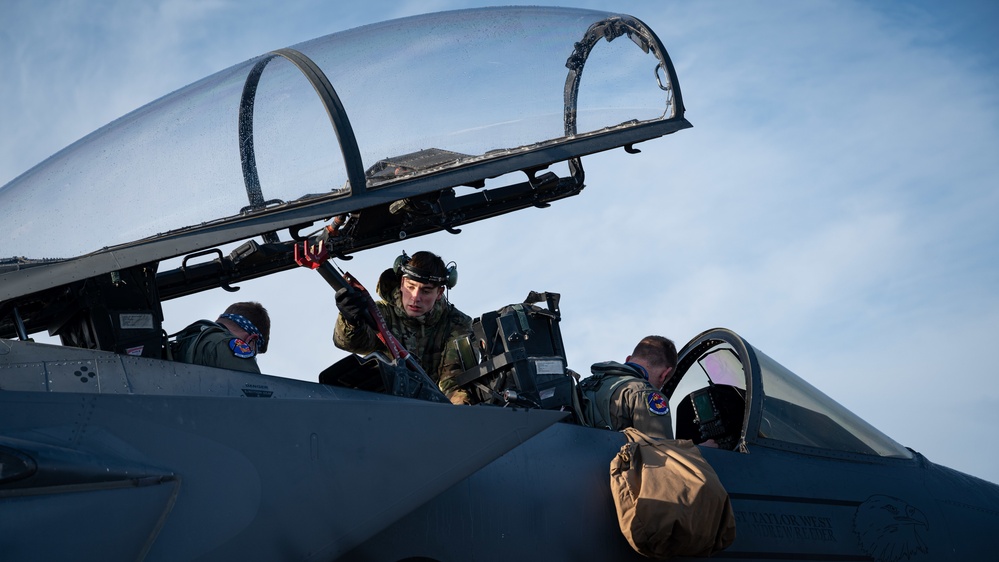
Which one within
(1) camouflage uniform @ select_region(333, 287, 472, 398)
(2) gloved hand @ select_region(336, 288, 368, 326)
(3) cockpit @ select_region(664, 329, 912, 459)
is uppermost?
(2) gloved hand @ select_region(336, 288, 368, 326)

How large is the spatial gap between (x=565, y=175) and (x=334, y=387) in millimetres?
1891

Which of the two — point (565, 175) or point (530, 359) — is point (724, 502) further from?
point (565, 175)

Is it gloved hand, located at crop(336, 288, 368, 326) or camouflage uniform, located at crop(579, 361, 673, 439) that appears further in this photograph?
camouflage uniform, located at crop(579, 361, 673, 439)

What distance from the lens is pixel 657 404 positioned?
488 cm

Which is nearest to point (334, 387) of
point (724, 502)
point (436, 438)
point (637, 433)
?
point (436, 438)

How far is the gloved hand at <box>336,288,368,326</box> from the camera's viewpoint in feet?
14.8

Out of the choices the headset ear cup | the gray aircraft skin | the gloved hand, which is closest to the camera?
the gray aircraft skin

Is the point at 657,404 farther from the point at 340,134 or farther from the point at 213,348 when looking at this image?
the point at 213,348

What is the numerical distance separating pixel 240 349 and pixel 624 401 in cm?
188

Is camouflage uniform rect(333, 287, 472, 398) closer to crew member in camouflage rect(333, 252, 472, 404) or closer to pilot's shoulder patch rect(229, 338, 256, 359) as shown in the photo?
crew member in camouflage rect(333, 252, 472, 404)

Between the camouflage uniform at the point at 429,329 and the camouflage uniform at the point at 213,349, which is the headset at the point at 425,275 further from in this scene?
the camouflage uniform at the point at 213,349

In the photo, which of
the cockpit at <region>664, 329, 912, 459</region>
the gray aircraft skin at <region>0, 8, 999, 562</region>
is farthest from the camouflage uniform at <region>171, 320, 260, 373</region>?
the cockpit at <region>664, 329, 912, 459</region>

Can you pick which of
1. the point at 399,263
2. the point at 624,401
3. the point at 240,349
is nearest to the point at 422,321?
the point at 399,263

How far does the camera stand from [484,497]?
400 cm
